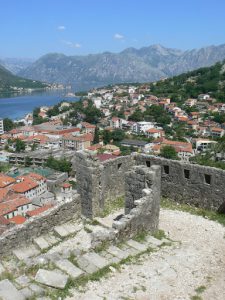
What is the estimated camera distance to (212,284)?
293 inches

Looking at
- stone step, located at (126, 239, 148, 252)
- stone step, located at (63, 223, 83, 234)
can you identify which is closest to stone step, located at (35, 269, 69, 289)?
stone step, located at (126, 239, 148, 252)

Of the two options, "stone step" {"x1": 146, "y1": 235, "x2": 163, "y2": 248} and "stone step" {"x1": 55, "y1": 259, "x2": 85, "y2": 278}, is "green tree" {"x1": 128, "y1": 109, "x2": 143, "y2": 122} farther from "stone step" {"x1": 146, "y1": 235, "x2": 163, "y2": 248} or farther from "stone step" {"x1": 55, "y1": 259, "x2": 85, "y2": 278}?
"stone step" {"x1": 55, "y1": 259, "x2": 85, "y2": 278}

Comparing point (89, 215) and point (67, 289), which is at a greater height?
point (67, 289)

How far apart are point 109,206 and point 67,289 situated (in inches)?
261

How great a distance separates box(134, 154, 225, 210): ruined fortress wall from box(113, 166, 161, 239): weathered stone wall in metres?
2.44

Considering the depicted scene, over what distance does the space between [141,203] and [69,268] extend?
3.31 metres

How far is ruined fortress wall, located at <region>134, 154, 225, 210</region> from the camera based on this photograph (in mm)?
12445

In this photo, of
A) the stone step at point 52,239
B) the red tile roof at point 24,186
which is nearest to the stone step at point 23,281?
the stone step at point 52,239

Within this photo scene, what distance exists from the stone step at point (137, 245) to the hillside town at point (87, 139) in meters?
39.3

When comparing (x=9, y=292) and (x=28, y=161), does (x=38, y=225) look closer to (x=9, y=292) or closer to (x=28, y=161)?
(x=9, y=292)

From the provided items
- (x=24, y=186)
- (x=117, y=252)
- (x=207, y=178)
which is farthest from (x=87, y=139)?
(x=117, y=252)

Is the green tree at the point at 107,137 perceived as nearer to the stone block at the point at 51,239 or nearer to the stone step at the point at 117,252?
the stone block at the point at 51,239

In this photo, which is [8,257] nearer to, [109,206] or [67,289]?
[67,289]

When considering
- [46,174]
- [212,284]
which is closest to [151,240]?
[212,284]
